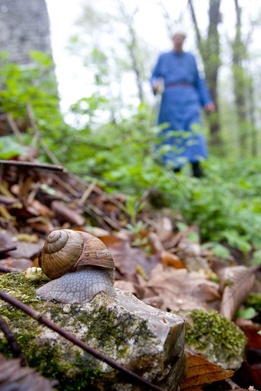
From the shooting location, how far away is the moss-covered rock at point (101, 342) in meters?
1.05

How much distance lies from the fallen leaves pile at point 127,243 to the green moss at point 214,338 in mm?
94

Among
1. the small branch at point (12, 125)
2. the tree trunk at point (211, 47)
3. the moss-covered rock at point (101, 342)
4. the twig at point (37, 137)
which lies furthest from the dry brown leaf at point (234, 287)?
the tree trunk at point (211, 47)

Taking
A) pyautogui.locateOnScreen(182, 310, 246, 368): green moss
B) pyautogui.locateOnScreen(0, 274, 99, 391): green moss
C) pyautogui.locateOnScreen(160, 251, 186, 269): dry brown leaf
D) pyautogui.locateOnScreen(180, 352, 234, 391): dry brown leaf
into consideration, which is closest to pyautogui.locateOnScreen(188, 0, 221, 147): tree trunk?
pyautogui.locateOnScreen(160, 251, 186, 269): dry brown leaf

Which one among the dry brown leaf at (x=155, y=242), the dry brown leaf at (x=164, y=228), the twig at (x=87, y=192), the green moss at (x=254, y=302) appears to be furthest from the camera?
the twig at (x=87, y=192)

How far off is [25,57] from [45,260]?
22.6 ft

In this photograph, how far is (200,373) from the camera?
134 cm

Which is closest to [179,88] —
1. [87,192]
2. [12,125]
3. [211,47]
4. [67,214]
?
[12,125]

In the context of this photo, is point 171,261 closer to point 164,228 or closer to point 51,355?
point 164,228

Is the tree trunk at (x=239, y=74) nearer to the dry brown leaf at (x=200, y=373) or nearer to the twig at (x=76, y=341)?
the dry brown leaf at (x=200, y=373)

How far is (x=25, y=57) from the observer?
7.21 meters

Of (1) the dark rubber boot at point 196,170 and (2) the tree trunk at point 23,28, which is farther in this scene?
(2) the tree trunk at point 23,28

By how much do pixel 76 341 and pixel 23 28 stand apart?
7.84 m

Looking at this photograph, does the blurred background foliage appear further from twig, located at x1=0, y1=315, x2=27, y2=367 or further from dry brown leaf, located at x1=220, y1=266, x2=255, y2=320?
twig, located at x1=0, y1=315, x2=27, y2=367

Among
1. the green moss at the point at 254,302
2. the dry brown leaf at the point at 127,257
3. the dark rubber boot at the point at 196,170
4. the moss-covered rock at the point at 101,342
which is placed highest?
the moss-covered rock at the point at 101,342
